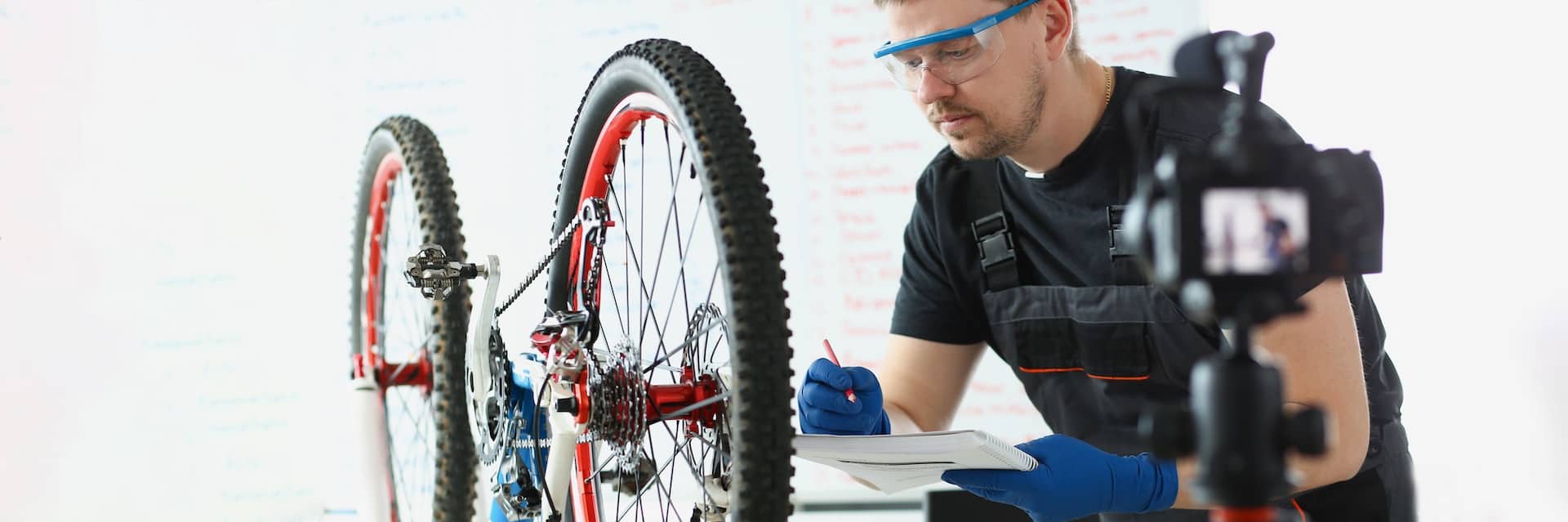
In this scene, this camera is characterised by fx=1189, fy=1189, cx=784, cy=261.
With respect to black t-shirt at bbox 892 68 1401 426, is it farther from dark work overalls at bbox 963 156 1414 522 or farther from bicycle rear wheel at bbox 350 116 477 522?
bicycle rear wheel at bbox 350 116 477 522

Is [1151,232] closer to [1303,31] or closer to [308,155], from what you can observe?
[1303,31]

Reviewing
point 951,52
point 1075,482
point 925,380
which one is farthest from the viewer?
point 925,380


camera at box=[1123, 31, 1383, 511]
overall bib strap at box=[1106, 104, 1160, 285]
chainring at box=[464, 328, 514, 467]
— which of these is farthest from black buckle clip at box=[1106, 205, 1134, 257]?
camera at box=[1123, 31, 1383, 511]

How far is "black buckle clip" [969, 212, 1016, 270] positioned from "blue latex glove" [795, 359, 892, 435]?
0.28m

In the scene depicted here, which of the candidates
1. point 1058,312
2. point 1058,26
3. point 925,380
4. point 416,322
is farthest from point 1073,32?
point 416,322

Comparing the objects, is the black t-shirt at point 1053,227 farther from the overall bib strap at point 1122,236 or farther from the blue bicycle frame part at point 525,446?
the blue bicycle frame part at point 525,446

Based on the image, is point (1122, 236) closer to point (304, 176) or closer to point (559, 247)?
point (559, 247)

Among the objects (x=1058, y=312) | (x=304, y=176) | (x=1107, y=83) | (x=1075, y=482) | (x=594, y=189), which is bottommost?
(x=1075, y=482)

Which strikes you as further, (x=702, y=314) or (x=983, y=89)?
(x=983, y=89)

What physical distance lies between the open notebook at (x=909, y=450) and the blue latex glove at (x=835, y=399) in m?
0.16

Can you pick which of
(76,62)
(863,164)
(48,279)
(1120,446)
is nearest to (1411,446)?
(1120,446)

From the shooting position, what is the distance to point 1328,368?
1000 millimetres

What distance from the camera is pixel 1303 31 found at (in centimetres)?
139

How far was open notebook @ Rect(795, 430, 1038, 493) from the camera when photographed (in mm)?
843
